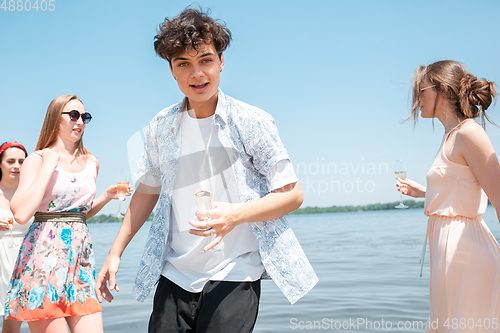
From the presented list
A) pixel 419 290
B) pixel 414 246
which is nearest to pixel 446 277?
pixel 419 290

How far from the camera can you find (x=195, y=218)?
225 cm

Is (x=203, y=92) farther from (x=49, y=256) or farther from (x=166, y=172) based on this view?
(x=49, y=256)

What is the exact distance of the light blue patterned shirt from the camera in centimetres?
214

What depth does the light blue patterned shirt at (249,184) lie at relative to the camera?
214cm

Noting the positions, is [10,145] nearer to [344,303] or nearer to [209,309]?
[209,309]

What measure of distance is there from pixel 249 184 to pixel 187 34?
80cm

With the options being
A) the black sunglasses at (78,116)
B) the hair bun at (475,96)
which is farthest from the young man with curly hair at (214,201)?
the hair bun at (475,96)

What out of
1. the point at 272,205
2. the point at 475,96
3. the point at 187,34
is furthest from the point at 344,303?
the point at 187,34

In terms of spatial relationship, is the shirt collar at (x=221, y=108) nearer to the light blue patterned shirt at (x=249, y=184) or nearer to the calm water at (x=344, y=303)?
the light blue patterned shirt at (x=249, y=184)

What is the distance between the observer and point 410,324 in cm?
582

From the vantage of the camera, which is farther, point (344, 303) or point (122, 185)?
point (344, 303)

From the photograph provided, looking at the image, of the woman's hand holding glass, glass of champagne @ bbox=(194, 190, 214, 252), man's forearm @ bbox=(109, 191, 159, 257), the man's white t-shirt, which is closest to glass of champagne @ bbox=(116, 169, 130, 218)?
man's forearm @ bbox=(109, 191, 159, 257)

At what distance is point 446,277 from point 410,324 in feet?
10.9

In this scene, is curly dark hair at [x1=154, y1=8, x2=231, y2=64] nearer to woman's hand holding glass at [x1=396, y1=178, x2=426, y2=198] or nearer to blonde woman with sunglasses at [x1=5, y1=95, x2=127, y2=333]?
blonde woman with sunglasses at [x1=5, y1=95, x2=127, y2=333]
